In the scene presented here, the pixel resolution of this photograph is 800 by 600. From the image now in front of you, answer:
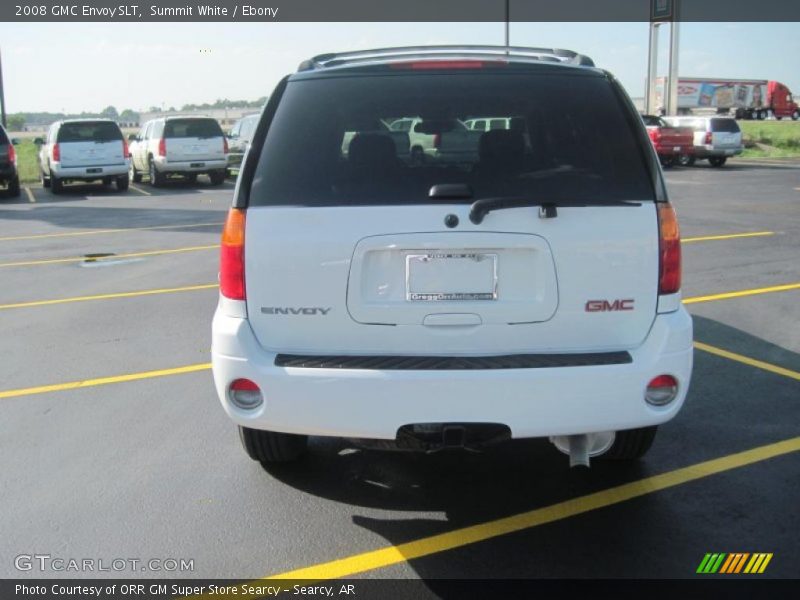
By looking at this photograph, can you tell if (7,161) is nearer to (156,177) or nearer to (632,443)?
(156,177)

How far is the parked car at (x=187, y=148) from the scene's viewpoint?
22812 mm

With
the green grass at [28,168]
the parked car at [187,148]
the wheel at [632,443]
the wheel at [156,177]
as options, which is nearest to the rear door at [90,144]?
the parked car at [187,148]

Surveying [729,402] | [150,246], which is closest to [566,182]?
[729,402]

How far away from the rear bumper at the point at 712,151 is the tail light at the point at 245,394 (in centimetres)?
2876

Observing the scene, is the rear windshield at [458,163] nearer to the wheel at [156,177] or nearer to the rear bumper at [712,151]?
the wheel at [156,177]

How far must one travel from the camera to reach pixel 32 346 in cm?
674

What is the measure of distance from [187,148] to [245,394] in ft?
67.4

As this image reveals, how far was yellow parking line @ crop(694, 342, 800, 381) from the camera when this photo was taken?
5688 mm

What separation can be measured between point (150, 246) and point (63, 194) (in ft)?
36.8

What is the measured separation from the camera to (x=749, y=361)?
5.95 m

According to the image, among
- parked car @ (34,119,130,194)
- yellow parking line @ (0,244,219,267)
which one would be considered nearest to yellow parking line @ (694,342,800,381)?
yellow parking line @ (0,244,219,267)

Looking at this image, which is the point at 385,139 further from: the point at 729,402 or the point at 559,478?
the point at 729,402

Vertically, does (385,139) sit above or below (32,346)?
above

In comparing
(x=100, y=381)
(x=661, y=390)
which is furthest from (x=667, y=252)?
(x=100, y=381)
